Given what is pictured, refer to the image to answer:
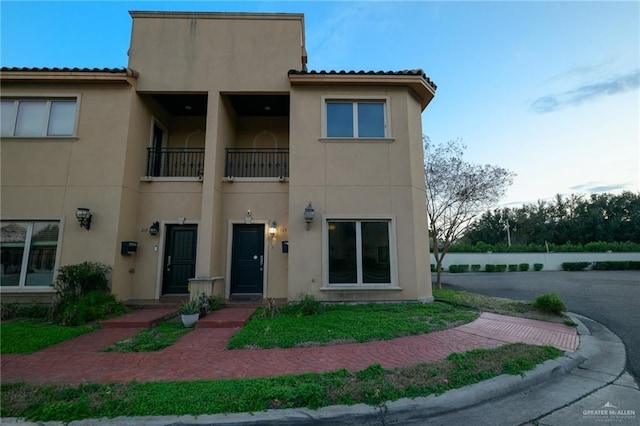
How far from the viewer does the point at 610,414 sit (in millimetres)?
2826

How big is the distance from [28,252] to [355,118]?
32.9ft

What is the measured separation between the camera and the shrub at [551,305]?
22.6ft

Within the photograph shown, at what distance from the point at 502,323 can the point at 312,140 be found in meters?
6.74

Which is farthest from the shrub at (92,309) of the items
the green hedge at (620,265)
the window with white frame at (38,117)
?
the green hedge at (620,265)

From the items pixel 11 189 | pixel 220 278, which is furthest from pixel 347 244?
pixel 11 189

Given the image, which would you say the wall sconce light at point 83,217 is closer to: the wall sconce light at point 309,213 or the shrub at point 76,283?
the shrub at point 76,283

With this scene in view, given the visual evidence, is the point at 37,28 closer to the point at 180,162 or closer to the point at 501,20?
the point at 180,162

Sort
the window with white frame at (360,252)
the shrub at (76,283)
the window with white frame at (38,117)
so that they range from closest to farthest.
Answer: the shrub at (76,283)
the window with white frame at (360,252)
the window with white frame at (38,117)

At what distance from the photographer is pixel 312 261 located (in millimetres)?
7703

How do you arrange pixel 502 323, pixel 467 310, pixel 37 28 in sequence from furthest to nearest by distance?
pixel 37 28 → pixel 467 310 → pixel 502 323

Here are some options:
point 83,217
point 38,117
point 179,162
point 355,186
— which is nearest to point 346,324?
point 355,186

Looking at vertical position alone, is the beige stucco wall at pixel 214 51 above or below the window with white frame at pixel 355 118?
above

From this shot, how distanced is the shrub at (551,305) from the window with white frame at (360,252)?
152 inches

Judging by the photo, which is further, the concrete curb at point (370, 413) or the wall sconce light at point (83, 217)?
the wall sconce light at point (83, 217)
